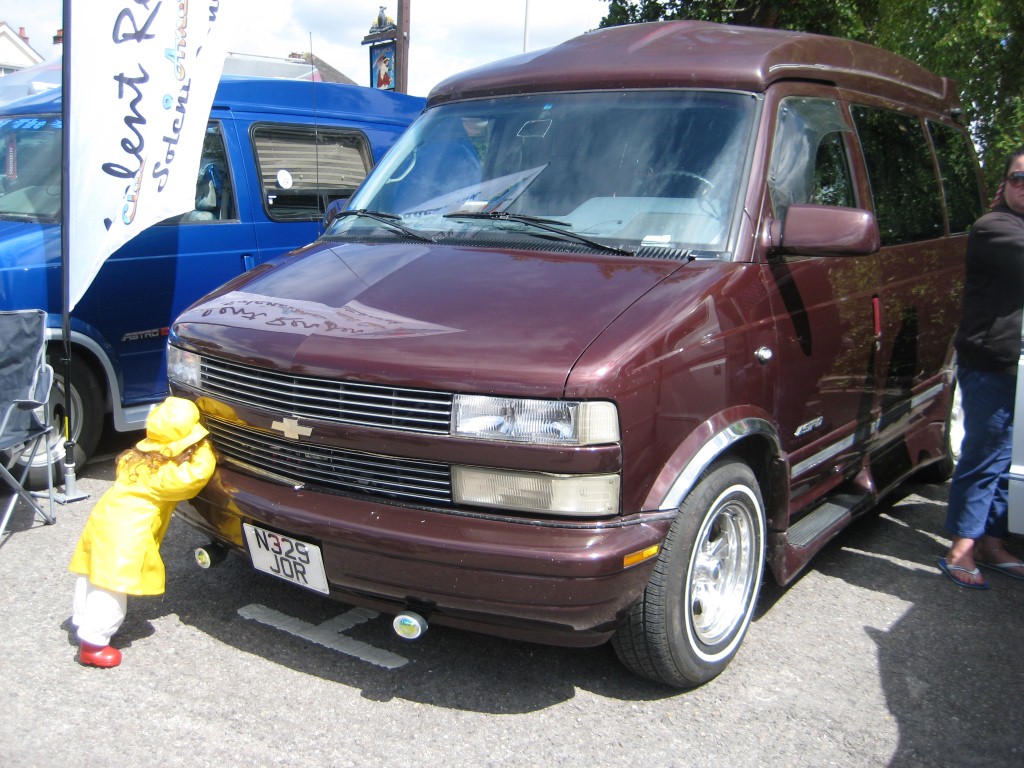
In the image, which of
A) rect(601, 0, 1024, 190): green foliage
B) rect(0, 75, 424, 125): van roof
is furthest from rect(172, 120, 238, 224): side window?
rect(601, 0, 1024, 190): green foliage

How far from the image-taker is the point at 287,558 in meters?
Answer: 3.22

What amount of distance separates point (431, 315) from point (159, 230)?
11.1 ft

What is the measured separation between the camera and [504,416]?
285 centimetres

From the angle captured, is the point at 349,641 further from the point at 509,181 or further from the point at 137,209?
the point at 137,209

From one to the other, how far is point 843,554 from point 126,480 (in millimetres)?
3315

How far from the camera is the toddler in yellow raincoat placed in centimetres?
341

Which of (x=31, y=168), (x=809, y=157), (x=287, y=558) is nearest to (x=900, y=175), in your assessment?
(x=809, y=157)

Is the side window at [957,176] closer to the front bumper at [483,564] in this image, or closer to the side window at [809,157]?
the side window at [809,157]

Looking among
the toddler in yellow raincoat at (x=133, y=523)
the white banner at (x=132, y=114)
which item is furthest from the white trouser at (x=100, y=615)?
the white banner at (x=132, y=114)

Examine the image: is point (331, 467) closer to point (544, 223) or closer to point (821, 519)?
point (544, 223)

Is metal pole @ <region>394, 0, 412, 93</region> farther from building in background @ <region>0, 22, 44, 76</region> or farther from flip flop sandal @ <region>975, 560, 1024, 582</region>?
building in background @ <region>0, 22, 44, 76</region>

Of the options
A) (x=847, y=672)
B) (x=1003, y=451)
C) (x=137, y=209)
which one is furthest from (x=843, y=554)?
(x=137, y=209)

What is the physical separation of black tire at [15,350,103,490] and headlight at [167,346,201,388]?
6.20 feet

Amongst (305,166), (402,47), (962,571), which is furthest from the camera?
(402,47)
